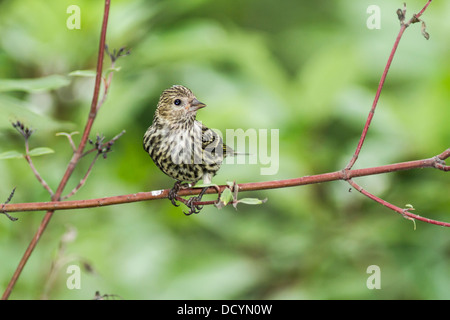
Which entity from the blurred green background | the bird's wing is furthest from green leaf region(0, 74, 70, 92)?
the blurred green background

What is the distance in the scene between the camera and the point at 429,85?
3.49m

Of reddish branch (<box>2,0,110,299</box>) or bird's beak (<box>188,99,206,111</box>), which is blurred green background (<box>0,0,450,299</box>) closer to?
bird's beak (<box>188,99,206,111</box>)

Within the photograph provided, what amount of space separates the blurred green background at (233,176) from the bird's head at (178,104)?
917 millimetres

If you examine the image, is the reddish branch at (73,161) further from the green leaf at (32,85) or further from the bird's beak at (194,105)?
the bird's beak at (194,105)

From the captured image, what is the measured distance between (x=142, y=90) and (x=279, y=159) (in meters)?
0.90

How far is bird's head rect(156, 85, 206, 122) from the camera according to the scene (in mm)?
2211

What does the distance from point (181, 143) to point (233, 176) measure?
38.7 inches

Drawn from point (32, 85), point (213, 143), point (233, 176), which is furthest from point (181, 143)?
point (233, 176)

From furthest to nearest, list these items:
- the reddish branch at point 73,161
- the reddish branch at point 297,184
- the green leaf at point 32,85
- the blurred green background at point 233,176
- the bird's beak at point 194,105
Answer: the blurred green background at point 233,176 < the bird's beak at point 194,105 < the green leaf at point 32,85 < the reddish branch at point 73,161 < the reddish branch at point 297,184

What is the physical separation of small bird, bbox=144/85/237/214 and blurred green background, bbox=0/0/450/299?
787 millimetres

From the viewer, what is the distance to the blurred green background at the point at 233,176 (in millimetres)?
3367

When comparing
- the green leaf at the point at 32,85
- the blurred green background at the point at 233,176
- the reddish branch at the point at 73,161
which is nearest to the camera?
the reddish branch at the point at 73,161

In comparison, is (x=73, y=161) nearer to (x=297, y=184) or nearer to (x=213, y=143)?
(x=297, y=184)

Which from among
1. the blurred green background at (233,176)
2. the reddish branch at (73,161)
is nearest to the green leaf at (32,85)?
the reddish branch at (73,161)
